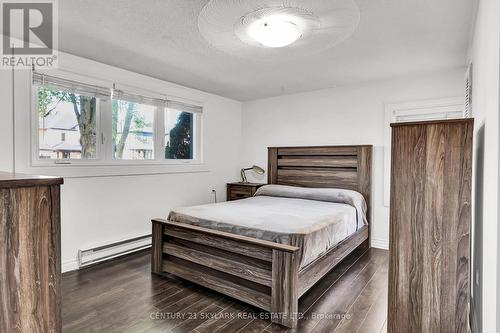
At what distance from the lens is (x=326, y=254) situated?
8.43 feet

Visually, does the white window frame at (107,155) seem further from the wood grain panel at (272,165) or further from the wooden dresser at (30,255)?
the wooden dresser at (30,255)

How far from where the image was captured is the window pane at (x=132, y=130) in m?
3.51

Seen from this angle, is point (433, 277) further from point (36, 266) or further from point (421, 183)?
point (36, 266)

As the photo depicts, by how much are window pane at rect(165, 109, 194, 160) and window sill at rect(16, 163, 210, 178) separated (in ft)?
0.62

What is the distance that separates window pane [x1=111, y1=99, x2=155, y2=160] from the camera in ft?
11.5

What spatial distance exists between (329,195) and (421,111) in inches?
61.3

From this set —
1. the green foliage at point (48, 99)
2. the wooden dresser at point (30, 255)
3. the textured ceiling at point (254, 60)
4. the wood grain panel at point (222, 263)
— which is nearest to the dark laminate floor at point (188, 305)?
the wood grain panel at point (222, 263)

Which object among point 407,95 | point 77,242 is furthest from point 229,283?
point 407,95

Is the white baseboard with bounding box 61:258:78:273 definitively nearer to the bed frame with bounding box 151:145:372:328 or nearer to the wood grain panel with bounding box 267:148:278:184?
the bed frame with bounding box 151:145:372:328

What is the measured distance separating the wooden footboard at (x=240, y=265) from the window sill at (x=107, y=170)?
3.25ft

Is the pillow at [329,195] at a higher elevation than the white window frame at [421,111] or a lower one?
lower

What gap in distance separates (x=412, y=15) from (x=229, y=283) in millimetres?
2522

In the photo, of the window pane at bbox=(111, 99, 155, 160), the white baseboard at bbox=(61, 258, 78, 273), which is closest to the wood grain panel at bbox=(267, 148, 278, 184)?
the window pane at bbox=(111, 99, 155, 160)

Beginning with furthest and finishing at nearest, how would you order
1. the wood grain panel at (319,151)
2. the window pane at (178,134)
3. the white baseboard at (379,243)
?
the window pane at (178,134), the wood grain panel at (319,151), the white baseboard at (379,243)
